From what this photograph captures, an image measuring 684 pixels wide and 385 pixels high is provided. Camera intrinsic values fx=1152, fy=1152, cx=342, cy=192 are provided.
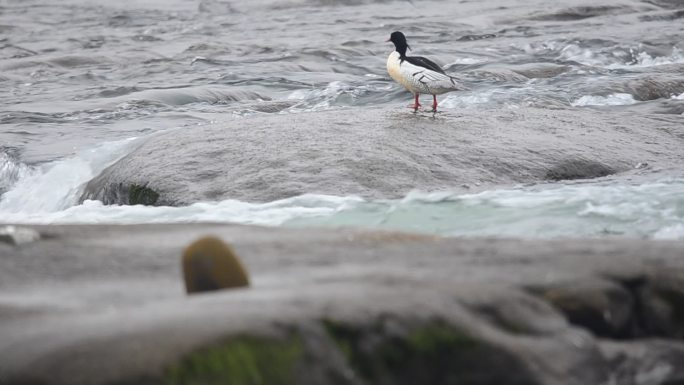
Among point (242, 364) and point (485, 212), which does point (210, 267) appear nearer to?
point (242, 364)

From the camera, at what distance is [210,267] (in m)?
3.66

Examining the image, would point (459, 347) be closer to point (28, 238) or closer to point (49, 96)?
point (28, 238)

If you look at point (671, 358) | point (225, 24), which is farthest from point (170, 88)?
point (671, 358)

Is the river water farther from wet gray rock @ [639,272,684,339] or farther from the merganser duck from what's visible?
wet gray rock @ [639,272,684,339]

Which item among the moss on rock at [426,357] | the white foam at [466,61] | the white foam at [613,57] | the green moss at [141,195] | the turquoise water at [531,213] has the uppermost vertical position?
the moss on rock at [426,357]

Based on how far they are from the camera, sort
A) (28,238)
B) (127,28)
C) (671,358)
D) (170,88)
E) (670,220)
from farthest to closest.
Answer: (127,28), (170,88), (670,220), (28,238), (671,358)

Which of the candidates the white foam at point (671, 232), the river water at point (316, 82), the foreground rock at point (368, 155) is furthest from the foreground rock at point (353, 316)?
the foreground rock at point (368, 155)

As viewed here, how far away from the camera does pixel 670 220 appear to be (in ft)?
22.8

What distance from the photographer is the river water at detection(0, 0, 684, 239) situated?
7309mm

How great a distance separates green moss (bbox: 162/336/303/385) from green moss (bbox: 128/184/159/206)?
4980 mm

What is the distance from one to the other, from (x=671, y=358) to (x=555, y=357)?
1.66 ft

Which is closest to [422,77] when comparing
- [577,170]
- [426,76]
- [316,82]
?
[426,76]

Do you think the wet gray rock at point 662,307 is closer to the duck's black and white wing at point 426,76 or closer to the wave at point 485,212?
the wave at point 485,212

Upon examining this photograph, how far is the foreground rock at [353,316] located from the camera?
9.87 feet
